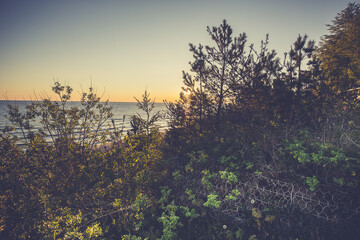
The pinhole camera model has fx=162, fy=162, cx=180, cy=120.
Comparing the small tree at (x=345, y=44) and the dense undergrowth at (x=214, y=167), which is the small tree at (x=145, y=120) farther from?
the small tree at (x=345, y=44)

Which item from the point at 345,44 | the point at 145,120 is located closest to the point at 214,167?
the point at 145,120

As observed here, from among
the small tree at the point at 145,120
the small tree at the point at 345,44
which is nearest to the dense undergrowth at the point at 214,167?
the small tree at the point at 145,120

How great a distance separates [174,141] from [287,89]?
4.03m

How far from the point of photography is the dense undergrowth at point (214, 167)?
3188 millimetres

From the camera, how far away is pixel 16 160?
163 inches

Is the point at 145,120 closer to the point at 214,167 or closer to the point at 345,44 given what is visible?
the point at 214,167

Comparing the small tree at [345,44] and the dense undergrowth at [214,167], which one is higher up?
the small tree at [345,44]

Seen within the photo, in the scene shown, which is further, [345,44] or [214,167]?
[345,44]

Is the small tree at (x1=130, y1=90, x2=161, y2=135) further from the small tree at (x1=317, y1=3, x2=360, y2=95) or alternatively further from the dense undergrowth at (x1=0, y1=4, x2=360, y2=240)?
the small tree at (x1=317, y1=3, x2=360, y2=95)

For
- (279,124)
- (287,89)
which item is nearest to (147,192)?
(279,124)

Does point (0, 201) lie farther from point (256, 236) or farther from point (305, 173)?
point (305, 173)

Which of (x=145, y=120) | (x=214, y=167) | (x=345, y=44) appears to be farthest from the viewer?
(x=345, y=44)

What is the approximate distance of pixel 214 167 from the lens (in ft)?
15.0

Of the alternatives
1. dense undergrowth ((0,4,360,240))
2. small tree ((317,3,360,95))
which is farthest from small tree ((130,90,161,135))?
small tree ((317,3,360,95))
